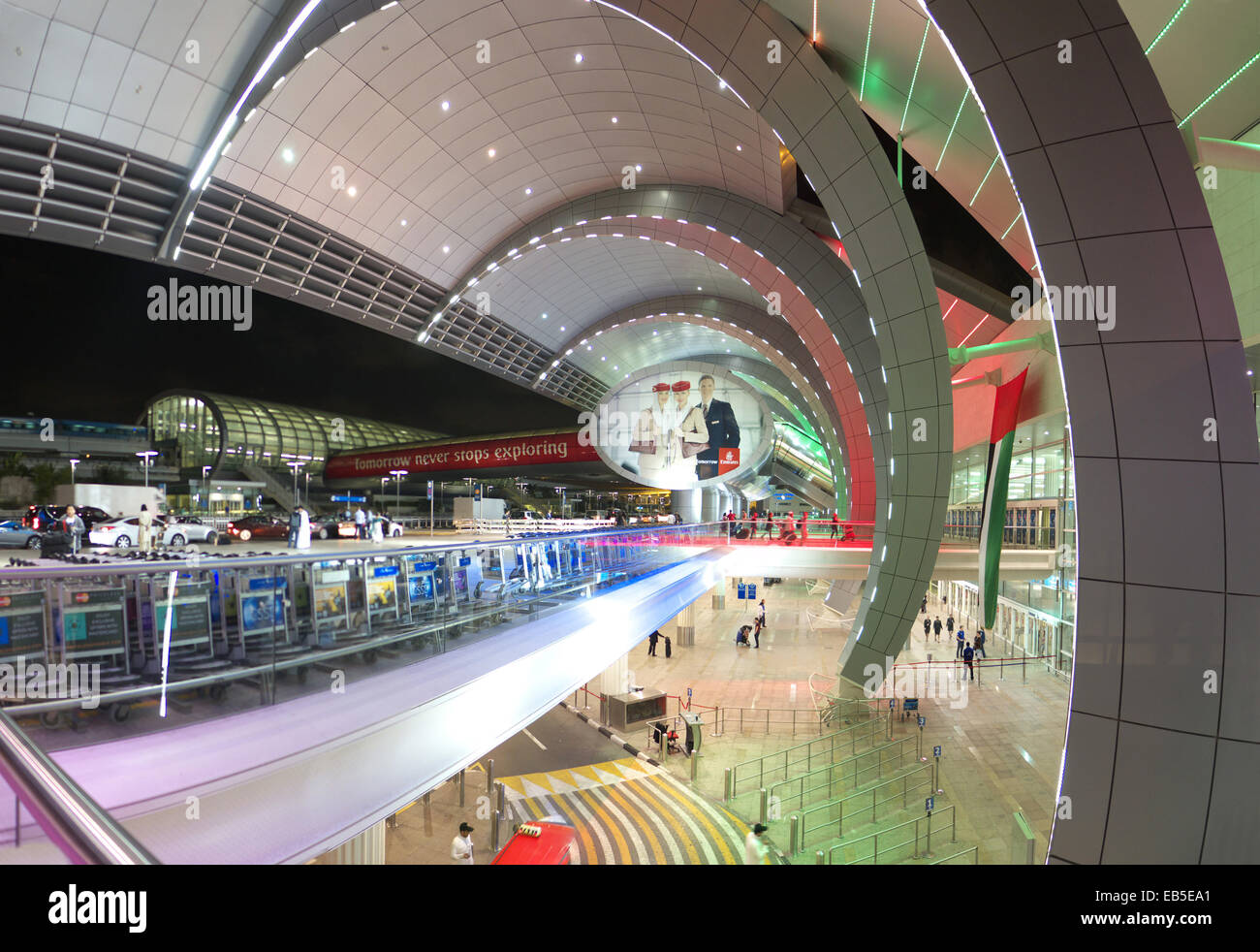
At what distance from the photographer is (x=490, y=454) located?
142 ft

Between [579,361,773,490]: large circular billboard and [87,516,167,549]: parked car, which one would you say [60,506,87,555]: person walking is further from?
[579,361,773,490]: large circular billboard

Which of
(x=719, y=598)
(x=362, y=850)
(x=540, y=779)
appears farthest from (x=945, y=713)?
(x=719, y=598)

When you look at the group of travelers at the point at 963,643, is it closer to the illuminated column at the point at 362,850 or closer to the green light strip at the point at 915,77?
the green light strip at the point at 915,77

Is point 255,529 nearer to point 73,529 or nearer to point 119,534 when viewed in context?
point 119,534

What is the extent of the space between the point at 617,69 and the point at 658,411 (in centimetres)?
2194

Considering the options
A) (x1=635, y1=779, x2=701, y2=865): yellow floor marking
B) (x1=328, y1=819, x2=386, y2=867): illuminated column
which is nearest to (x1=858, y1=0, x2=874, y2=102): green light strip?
(x1=328, y1=819, x2=386, y2=867): illuminated column

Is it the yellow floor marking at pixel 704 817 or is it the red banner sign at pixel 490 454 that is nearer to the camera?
the yellow floor marking at pixel 704 817

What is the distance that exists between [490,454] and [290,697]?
3908cm

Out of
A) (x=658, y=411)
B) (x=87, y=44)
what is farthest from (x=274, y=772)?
(x=658, y=411)

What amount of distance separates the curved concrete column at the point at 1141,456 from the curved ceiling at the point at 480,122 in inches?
618

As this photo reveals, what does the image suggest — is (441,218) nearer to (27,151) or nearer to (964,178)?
(27,151)

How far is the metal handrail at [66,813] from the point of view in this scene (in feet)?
4.91

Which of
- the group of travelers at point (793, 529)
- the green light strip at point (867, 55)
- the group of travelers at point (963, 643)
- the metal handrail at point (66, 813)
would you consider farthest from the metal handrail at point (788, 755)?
the metal handrail at point (66, 813)
